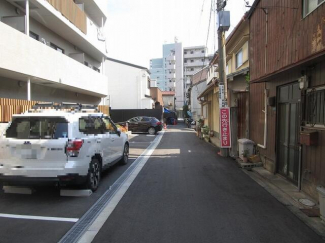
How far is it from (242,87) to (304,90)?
6647 mm

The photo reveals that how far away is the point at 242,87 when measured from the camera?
12234 millimetres

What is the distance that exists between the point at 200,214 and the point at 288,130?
11.8 ft

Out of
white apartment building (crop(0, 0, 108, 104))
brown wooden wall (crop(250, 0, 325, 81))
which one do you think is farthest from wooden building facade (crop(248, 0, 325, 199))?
white apartment building (crop(0, 0, 108, 104))

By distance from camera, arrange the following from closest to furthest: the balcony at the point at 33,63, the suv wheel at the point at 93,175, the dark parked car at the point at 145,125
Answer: the suv wheel at the point at 93,175, the balcony at the point at 33,63, the dark parked car at the point at 145,125

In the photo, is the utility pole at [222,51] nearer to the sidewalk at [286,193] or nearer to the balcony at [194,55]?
the sidewalk at [286,193]

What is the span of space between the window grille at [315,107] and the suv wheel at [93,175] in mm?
4684

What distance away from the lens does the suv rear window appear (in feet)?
17.2

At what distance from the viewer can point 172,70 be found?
81312 mm

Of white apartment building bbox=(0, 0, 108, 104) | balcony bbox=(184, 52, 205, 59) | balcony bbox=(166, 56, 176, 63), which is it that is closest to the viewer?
white apartment building bbox=(0, 0, 108, 104)

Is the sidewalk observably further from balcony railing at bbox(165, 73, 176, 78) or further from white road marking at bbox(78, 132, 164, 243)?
balcony railing at bbox(165, 73, 176, 78)

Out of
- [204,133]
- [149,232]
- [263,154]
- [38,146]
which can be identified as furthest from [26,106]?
[204,133]

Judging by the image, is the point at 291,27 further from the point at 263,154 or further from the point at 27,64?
the point at 27,64

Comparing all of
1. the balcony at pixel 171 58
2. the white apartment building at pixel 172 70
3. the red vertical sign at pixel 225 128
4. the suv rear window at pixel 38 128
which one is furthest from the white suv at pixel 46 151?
the balcony at pixel 171 58

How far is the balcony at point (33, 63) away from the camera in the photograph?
847 cm
